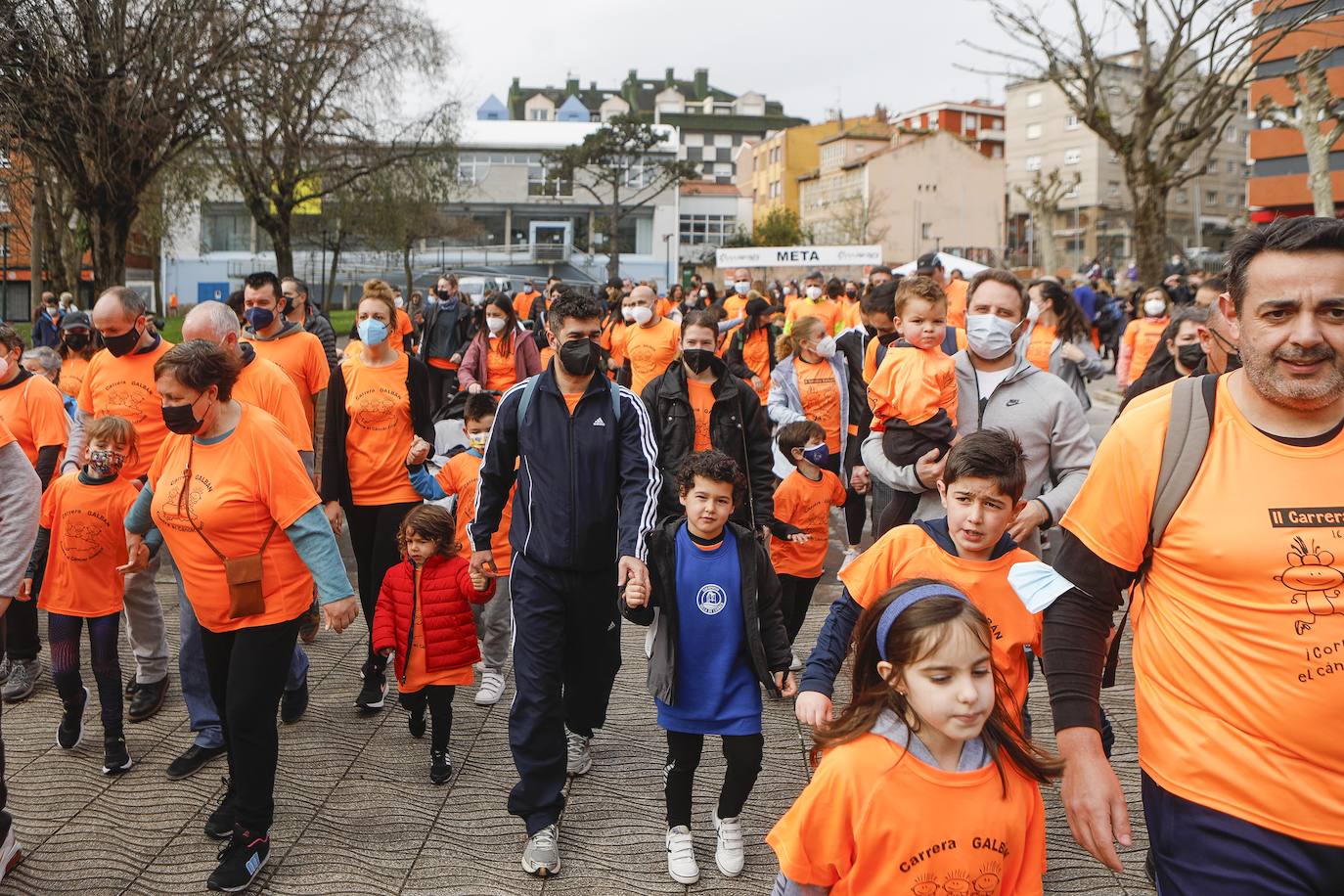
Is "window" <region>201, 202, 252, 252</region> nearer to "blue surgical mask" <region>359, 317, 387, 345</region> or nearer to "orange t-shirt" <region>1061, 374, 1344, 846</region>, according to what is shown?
"blue surgical mask" <region>359, 317, 387, 345</region>

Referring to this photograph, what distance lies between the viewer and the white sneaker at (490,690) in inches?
237

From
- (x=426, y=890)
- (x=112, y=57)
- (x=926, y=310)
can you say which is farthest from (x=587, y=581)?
(x=112, y=57)

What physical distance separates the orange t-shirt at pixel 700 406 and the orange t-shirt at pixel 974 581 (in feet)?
9.41

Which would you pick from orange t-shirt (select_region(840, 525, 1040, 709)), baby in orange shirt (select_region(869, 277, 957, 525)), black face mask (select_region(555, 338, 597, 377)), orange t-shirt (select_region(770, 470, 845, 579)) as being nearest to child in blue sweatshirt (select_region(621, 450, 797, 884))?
black face mask (select_region(555, 338, 597, 377))

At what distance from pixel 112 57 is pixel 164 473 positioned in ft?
31.7

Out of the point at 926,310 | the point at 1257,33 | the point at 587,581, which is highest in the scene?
the point at 1257,33

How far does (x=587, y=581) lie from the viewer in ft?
14.7

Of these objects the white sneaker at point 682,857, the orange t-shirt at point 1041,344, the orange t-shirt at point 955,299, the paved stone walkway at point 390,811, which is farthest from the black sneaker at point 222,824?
the orange t-shirt at point 955,299

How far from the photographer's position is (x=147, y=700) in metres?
5.78

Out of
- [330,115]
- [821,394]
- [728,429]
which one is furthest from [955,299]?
[330,115]

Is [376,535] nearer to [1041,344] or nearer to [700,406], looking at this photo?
[700,406]

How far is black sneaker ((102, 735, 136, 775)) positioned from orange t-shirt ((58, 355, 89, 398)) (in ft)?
12.0

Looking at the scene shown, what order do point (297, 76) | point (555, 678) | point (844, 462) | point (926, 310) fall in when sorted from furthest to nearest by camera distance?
point (297, 76) → point (844, 462) → point (926, 310) → point (555, 678)

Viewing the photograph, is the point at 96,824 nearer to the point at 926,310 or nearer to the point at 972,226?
the point at 926,310
